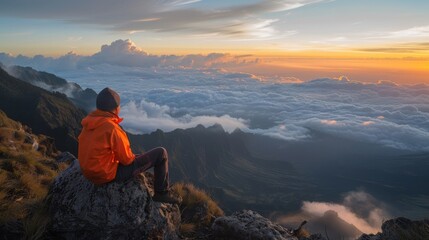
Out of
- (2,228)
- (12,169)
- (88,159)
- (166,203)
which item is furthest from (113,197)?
(12,169)

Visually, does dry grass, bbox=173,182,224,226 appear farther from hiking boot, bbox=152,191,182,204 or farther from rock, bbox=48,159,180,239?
rock, bbox=48,159,180,239

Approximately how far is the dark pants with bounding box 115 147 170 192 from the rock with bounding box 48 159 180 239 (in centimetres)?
27

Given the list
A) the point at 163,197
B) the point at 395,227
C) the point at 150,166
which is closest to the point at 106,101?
the point at 150,166

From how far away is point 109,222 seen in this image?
7.66 metres

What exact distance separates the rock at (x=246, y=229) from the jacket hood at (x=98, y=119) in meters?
4.78

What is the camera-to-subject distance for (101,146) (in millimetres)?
7414

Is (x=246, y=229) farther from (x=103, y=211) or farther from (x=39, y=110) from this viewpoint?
(x=39, y=110)

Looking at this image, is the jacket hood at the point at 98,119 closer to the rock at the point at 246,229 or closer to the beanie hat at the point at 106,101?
the beanie hat at the point at 106,101

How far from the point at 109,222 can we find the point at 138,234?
714 millimetres

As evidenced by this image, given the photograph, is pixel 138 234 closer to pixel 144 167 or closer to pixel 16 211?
pixel 144 167

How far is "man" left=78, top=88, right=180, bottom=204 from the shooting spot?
7.38 metres

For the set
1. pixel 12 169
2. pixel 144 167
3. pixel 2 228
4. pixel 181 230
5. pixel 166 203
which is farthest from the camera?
pixel 12 169

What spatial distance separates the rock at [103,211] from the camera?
25.3ft

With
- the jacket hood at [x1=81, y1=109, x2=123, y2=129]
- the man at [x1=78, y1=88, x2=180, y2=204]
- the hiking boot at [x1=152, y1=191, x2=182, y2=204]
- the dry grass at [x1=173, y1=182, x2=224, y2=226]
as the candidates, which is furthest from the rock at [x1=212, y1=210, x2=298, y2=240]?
the jacket hood at [x1=81, y1=109, x2=123, y2=129]
